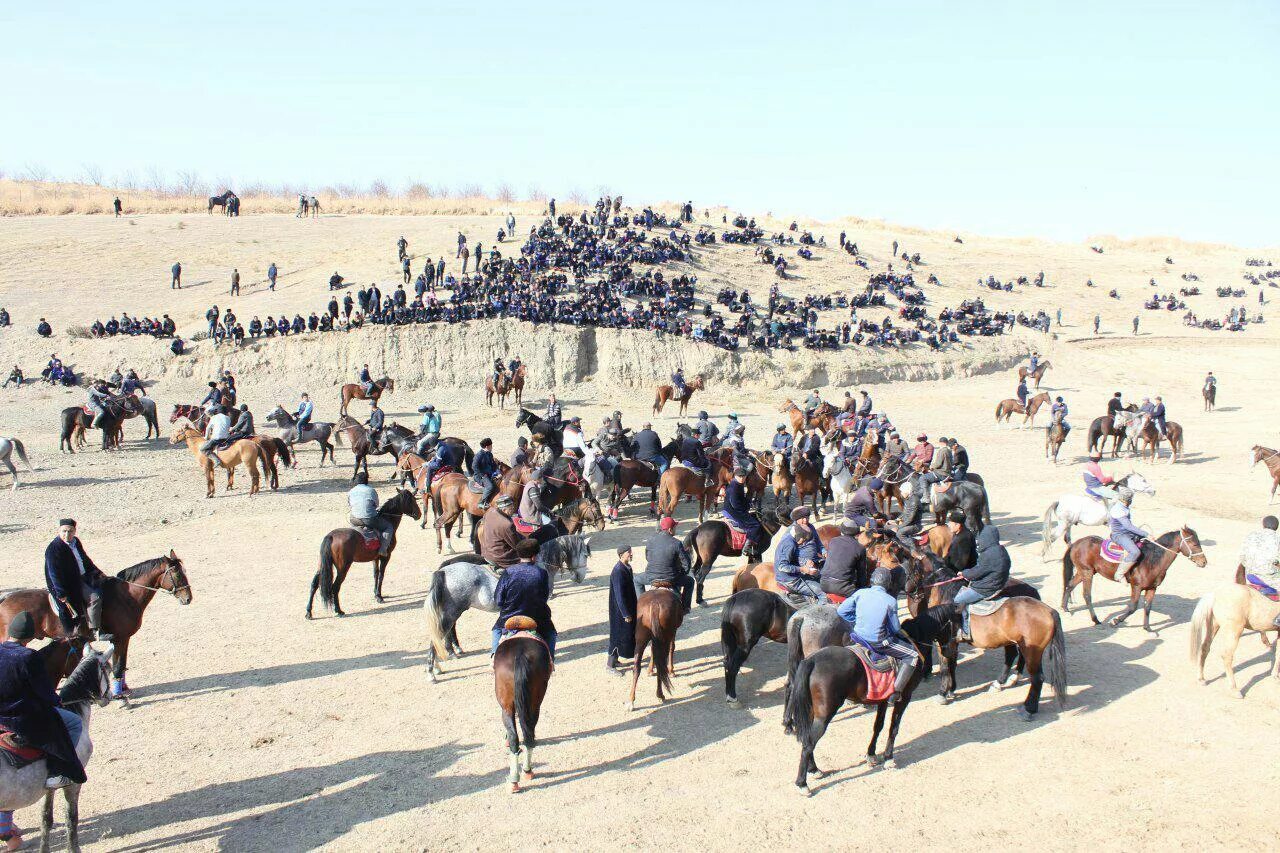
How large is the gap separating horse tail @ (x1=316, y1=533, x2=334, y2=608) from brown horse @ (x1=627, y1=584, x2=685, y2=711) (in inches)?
193

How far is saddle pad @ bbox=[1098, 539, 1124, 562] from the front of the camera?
12.0m

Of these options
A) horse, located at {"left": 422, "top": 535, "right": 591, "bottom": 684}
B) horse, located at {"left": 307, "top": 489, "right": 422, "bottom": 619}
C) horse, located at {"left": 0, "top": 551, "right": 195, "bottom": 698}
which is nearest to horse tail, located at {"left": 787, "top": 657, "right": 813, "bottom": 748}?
horse, located at {"left": 422, "top": 535, "right": 591, "bottom": 684}

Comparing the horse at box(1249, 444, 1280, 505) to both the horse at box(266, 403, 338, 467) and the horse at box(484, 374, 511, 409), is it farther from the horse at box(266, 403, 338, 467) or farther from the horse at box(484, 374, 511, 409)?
the horse at box(266, 403, 338, 467)

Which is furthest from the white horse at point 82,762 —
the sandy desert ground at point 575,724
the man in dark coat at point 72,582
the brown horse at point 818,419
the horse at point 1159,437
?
the horse at point 1159,437

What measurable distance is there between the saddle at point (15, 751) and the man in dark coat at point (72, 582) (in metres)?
3.05

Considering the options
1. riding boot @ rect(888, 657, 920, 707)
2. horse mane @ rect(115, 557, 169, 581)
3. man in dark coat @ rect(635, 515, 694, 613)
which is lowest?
riding boot @ rect(888, 657, 920, 707)

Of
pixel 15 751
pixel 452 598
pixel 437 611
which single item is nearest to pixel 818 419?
pixel 452 598

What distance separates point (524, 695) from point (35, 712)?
3.83 meters

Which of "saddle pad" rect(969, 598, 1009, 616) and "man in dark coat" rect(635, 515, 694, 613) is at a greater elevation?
"man in dark coat" rect(635, 515, 694, 613)

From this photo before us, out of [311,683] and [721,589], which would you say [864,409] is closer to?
[721,589]

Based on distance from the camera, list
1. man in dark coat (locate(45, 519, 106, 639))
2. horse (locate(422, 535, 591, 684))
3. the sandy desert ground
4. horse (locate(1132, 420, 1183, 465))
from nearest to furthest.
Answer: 1. the sandy desert ground
2. man in dark coat (locate(45, 519, 106, 639))
3. horse (locate(422, 535, 591, 684))
4. horse (locate(1132, 420, 1183, 465))

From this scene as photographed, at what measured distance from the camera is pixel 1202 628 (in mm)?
10312

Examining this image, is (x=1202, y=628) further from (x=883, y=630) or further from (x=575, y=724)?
(x=575, y=724)

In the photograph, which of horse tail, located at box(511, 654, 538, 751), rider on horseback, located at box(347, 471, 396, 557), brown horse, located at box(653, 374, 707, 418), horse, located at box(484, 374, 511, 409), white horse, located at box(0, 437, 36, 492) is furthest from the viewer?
brown horse, located at box(653, 374, 707, 418)
